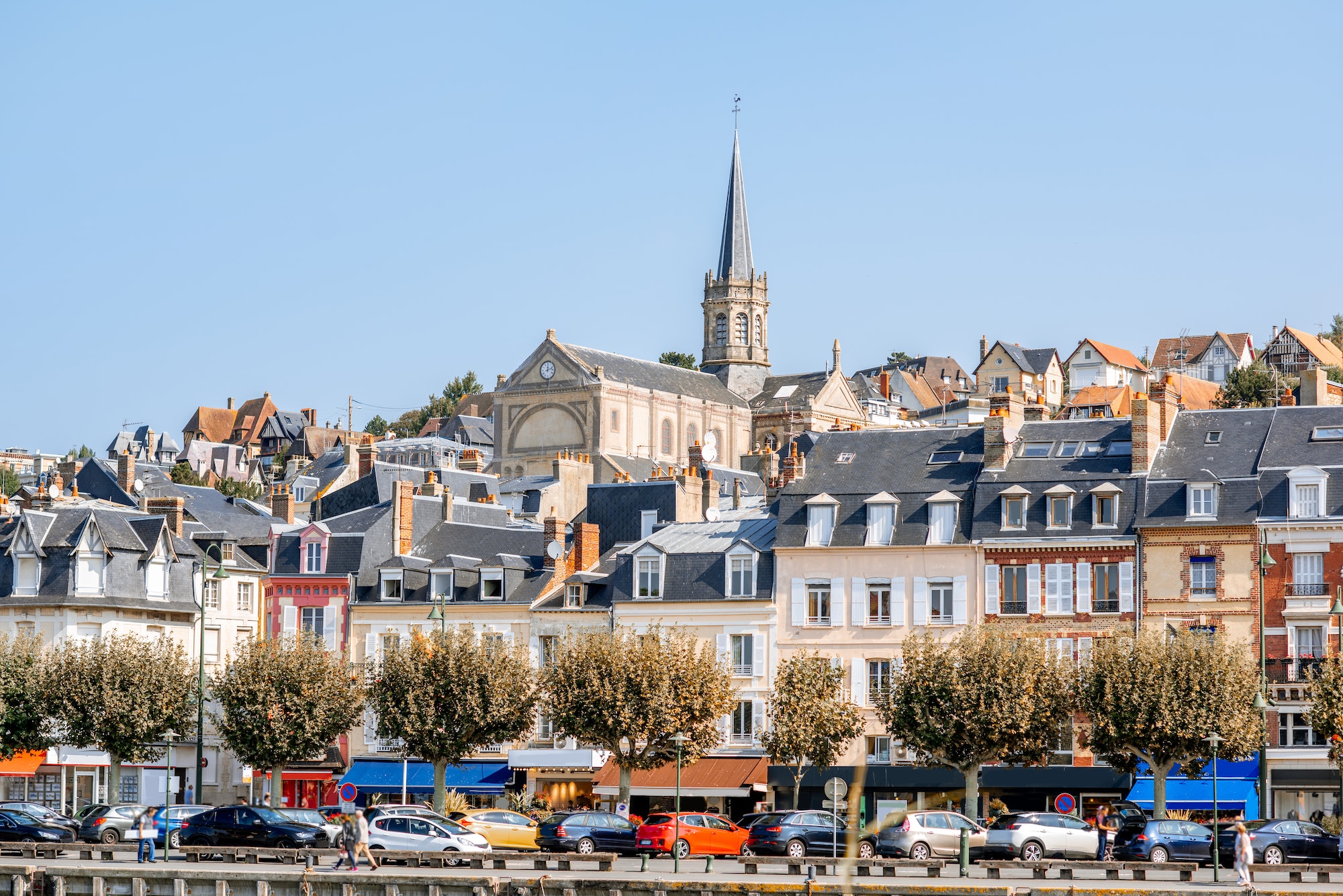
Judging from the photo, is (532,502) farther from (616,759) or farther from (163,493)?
(616,759)

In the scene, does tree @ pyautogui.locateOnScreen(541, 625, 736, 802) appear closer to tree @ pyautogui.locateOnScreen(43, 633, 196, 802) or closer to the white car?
the white car

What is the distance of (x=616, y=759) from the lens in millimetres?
55438

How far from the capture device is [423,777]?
201 feet

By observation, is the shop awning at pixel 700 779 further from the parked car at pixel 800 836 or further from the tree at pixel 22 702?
the tree at pixel 22 702

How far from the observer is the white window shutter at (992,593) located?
56438 mm

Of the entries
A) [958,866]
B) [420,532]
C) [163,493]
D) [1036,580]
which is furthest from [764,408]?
[958,866]

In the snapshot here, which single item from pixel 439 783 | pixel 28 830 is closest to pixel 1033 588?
pixel 439 783

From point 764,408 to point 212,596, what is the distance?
82.2 m

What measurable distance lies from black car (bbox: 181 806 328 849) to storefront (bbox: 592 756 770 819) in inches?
524

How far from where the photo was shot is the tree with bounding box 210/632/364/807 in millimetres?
57062

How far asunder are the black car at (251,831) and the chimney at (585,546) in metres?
19.6

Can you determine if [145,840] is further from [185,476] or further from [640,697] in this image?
[185,476]

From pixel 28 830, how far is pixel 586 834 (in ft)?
42.9

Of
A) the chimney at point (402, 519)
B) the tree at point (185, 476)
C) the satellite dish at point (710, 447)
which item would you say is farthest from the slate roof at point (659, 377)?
the chimney at point (402, 519)
